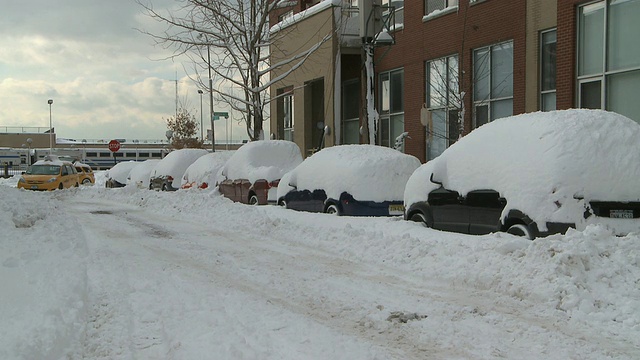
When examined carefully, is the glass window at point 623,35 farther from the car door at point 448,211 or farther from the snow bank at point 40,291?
the snow bank at point 40,291

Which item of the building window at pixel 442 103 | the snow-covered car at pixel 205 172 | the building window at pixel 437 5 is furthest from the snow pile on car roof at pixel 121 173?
the building window at pixel 437 5

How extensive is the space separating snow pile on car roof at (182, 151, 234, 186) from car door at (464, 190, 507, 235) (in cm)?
1195

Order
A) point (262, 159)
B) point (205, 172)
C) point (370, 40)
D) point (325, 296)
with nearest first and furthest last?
point (325, 296), point (370, 40), point (262, 159), point (205, 172)

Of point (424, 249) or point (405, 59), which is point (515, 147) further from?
point (405, 59)

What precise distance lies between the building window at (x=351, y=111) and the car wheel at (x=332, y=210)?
14150mm

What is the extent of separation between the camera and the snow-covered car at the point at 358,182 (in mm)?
12039

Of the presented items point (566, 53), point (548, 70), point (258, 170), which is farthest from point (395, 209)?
point (548, 70)

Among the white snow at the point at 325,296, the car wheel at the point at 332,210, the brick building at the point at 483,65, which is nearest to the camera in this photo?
the white snow at the point at 325,296

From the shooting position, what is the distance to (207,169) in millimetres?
20500

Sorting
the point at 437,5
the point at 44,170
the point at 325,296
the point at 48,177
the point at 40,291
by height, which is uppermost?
the point at 437,5

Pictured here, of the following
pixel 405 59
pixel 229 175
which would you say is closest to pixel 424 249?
pixel 229 175

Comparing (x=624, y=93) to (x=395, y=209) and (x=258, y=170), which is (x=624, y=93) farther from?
(x=258, y=170)

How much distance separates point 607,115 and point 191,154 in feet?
62.7

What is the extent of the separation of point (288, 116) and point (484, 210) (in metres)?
24.9
